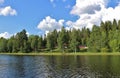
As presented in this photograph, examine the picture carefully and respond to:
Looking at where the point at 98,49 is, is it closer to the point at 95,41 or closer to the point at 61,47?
the point at 95,41

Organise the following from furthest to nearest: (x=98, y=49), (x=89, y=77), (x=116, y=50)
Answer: (x=98, y=49), (x=116, y=50), (x=89, y=77)

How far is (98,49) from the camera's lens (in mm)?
181250

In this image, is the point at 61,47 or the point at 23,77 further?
the point at 61,47

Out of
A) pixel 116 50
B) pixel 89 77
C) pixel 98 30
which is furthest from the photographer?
pixel 98 30

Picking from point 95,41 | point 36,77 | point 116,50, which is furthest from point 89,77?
point 95,41

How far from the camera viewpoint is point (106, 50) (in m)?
175

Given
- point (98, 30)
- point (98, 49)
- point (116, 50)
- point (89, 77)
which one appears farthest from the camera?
point (98, 30)

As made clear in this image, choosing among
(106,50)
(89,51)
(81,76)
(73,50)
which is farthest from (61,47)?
(81,76)

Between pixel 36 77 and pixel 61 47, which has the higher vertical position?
pixel 61 47

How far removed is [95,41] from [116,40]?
1833 centimetres

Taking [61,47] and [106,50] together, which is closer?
[106,50]

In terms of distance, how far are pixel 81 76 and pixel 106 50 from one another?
12048 centimetres

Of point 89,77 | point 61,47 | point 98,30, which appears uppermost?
point 98,30

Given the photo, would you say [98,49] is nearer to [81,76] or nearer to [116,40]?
[116,40]
